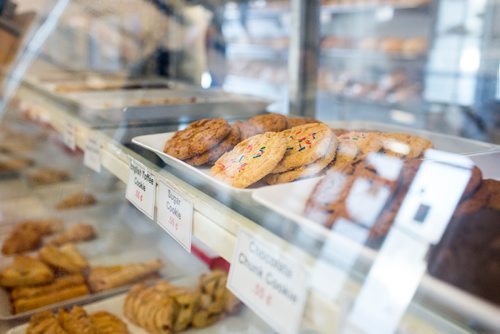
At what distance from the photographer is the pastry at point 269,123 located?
0.78 m

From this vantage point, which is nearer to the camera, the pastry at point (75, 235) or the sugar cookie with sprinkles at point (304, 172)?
the sugar cookie with sprinkles at point (304, 172)

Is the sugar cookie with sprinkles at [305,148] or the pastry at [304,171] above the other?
the sugar cookie with sprinkles at [305,148]

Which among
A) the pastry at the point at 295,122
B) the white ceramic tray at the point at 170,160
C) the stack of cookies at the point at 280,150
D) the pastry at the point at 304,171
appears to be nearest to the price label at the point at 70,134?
the white ceramic tray at the point at 170,160

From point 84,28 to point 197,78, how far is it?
0.65 m

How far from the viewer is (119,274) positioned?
142 centimetres

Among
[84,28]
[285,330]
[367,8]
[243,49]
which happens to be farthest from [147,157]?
[243,49]

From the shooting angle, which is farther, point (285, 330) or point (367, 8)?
point (367, 8)

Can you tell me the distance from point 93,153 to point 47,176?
1.14m

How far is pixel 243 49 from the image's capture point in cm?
475

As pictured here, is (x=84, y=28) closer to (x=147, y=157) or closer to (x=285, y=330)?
(x=147, y=157)

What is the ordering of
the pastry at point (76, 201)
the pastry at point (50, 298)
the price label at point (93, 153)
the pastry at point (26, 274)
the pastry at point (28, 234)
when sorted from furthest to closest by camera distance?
the pastry at point (76, 201) → the pastry at point (28, 234) → the pastry at point (26, 274) → the pastry at point (50, 298) → the price label at point (93, 153)

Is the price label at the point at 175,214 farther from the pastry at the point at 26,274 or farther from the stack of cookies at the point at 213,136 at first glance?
the pastry at the point at 26,274

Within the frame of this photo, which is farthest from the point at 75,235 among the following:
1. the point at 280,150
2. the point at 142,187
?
the point at 280,150

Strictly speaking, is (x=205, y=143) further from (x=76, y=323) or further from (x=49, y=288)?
(x=49, y=288)
